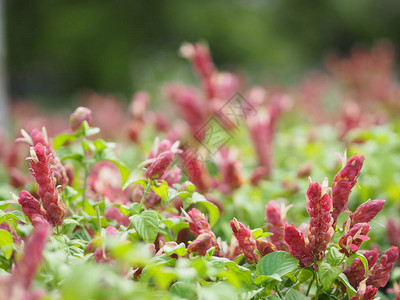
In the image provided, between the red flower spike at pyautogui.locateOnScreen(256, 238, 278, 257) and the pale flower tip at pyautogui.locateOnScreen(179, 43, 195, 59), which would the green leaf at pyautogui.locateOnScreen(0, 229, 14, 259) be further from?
the pale flower tip at pyautogui.locateOnScreen(179, 43, 195, 59)

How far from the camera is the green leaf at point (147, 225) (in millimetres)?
1200

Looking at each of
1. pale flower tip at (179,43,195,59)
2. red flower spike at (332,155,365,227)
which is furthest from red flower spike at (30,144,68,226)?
pale flower tip at (179,43,195,59)

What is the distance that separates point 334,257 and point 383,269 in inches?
6.6

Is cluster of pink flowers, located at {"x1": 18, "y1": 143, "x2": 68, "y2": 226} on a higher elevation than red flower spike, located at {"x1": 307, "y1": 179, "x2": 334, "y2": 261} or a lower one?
higher

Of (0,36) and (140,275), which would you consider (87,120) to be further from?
(0,36)

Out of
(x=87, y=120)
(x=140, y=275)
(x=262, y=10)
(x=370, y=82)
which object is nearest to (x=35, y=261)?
(x=140, y=275)

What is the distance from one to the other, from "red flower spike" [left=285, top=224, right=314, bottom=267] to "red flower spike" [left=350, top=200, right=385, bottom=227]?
0.50 ft

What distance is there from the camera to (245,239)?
1.24 m

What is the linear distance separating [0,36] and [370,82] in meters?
3.28

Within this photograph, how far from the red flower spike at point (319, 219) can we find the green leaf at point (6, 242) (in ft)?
2.11

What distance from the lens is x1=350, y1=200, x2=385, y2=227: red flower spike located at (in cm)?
126

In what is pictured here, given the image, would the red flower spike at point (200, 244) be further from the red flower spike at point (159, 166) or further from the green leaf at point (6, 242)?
the green leaf at point (6, 242)

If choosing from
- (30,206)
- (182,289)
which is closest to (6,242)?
(30,206)

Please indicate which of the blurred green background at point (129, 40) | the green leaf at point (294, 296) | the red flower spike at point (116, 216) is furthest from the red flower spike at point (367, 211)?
the blurred green background at point (129, 40)
